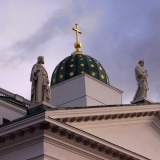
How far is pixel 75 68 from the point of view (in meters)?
43.3

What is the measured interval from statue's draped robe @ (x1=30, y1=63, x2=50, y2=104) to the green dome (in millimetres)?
12108

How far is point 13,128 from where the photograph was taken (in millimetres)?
29188

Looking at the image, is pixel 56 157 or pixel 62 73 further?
pixel 62 73

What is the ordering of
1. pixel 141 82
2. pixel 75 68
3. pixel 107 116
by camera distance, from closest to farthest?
1. pixel 107 116
2. pixel 141 82
3. pixel 75 68

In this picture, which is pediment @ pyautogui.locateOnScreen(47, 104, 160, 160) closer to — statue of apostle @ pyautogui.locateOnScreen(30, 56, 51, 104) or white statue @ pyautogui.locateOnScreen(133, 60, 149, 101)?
white statue @ pyautogui.locateOnScreen(133, 60, 149, 101)

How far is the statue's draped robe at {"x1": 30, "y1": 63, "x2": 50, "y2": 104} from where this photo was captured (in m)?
30.5

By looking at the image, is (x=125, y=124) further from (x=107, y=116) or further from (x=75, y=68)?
(x=75, y=68)

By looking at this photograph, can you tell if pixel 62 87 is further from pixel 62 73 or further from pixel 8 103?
pixel 8 103

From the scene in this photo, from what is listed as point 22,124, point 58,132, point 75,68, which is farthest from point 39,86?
point 75,68

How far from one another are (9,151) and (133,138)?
7023 millimetres

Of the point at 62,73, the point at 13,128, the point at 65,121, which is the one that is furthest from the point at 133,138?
the point at 62,73

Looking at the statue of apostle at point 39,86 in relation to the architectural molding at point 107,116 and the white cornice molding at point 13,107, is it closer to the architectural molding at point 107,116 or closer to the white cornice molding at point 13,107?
the architectural molding at point 107,116

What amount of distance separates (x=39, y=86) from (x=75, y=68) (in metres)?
12.8

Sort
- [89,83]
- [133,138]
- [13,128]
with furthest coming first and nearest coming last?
[89,83] < [133,138] < [13,128]
